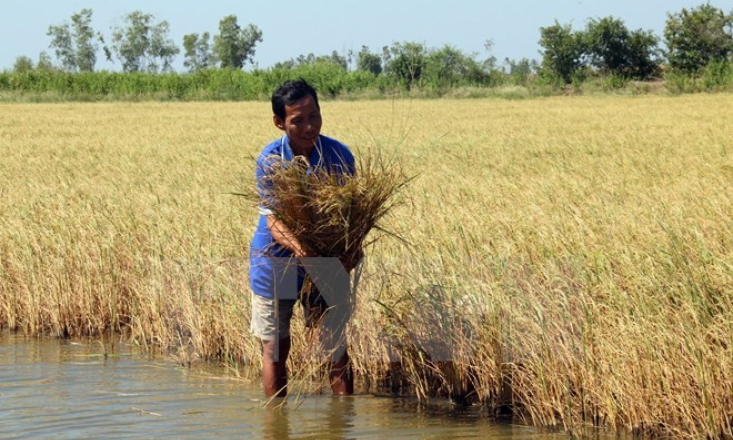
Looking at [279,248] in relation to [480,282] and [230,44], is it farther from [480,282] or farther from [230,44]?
[230,44]

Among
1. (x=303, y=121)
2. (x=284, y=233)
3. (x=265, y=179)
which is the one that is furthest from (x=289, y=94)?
(x=284, y=233)

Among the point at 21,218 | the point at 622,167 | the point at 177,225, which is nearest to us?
the point at 177,225

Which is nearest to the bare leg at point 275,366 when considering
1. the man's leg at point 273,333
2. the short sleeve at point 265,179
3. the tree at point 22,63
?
the man's leg at point 273,333

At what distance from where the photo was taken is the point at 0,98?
46406 millimetres

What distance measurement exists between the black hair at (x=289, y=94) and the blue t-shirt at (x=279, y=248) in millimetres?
169

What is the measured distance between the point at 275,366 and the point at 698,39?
5418 cm

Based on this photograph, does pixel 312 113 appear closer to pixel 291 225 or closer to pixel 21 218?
pixel 291 225

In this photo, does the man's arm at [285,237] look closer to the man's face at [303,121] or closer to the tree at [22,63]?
the man's face at [303,121]

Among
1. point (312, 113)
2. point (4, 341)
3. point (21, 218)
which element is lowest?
point (4, 341)

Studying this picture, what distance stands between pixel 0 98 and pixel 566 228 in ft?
147

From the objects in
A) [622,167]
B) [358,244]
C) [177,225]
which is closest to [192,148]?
[622,167]

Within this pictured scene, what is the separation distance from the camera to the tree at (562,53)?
56312mm

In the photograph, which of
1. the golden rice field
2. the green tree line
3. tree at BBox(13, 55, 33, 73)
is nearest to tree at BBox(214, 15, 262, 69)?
tree at BBox(13, 55, 33, 73)

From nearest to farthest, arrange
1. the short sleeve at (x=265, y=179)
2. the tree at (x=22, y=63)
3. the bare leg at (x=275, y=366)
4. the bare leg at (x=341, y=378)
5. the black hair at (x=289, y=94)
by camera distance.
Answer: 1. the black hair at (x=289, y=94)
2. the short sleeve at (x=265, y=179)
3. the bare leg at (x=275, y=366)
4. the bare leg at (x=341, y=378)
5. the tree at (x=22, y=63)
